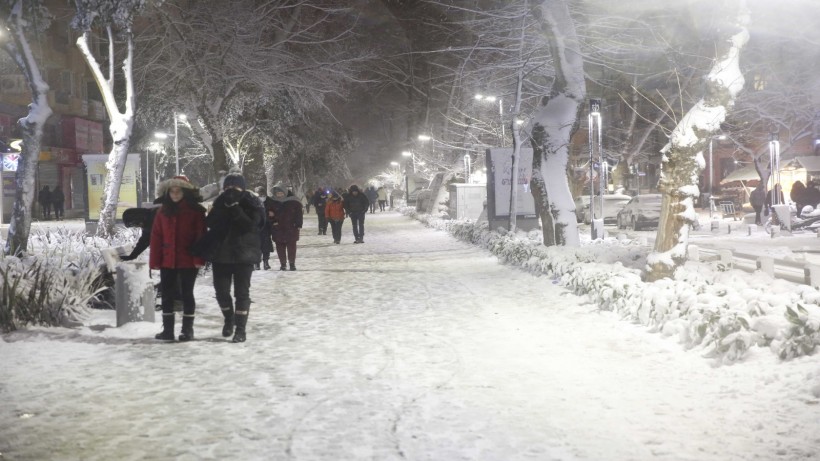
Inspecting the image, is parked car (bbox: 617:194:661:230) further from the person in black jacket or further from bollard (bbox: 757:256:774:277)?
the person in black jacket

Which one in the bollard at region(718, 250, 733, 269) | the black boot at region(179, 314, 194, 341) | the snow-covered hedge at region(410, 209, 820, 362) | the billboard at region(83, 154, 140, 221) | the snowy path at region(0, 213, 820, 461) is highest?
the billboard at region(83, 154, 140, 221)

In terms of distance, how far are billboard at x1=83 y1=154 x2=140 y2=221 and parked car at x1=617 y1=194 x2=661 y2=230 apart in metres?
17.6

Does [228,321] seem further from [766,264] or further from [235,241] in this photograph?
[766,264]

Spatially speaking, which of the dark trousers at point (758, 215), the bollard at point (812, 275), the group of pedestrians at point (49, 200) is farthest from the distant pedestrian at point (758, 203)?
the group of pedestrians at point (49, 200)

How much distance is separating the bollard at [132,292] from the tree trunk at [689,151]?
6232 mm

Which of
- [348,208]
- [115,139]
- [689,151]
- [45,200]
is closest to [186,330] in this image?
[689,151]

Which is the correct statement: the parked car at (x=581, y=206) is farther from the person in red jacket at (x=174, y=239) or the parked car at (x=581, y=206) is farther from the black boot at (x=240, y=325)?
the person in red jacket at (x=174, y=239)

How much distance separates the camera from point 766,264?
10.4 metres

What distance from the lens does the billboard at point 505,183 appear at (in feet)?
75.2

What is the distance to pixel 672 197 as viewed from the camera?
9945mm

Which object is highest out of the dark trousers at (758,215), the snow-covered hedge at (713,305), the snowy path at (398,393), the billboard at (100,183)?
the billboard at (100,183)

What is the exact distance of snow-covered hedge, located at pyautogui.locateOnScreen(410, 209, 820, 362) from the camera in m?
6.21

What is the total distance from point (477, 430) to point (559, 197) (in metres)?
11.3

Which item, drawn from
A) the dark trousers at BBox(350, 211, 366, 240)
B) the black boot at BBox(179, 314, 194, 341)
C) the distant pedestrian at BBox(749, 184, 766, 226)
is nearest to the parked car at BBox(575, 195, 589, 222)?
the distant pedestrian at BBox(749, 184, 766, 226)
